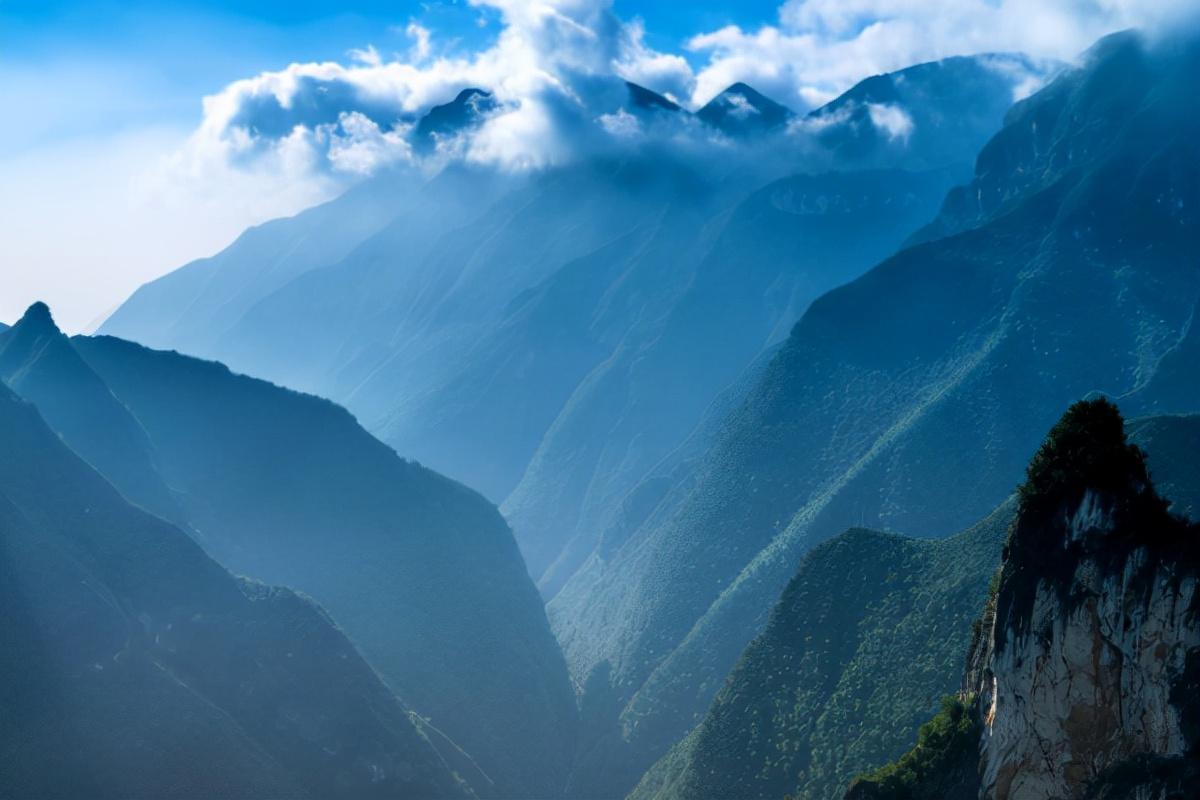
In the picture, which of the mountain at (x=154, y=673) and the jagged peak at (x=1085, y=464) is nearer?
the jagged peak at (x=1085, y=464)

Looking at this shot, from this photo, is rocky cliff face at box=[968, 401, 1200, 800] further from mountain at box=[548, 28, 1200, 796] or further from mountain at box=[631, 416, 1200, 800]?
mountain at box=[548, 28, 1200, 796]

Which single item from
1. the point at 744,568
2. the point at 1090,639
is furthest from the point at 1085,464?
the point at 744,568

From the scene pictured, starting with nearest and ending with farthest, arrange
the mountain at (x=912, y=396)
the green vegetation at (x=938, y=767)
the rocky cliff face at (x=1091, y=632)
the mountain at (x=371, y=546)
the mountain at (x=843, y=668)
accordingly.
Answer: the rocky cliff face at (x=1091, y=632) < the green vegetation at (x=938, y=767) < the mountain at (x=843, y=668) < the mountain at (x=371, y=546) < the mountain at (x=912, y=396)

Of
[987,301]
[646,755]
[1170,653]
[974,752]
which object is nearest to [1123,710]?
[1170,653]

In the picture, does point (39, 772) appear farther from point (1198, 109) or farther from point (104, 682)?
point (1198, 109)

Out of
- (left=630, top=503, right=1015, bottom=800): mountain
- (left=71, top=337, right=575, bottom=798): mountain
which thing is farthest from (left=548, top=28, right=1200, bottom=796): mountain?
(left=630, top=503, right=1015, bottom=800): mountain

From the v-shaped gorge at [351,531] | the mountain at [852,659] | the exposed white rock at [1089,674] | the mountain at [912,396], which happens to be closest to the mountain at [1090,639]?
the exposed white rock at [1089,674]

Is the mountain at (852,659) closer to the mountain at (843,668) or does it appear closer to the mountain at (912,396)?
the mountain at (843,668)
